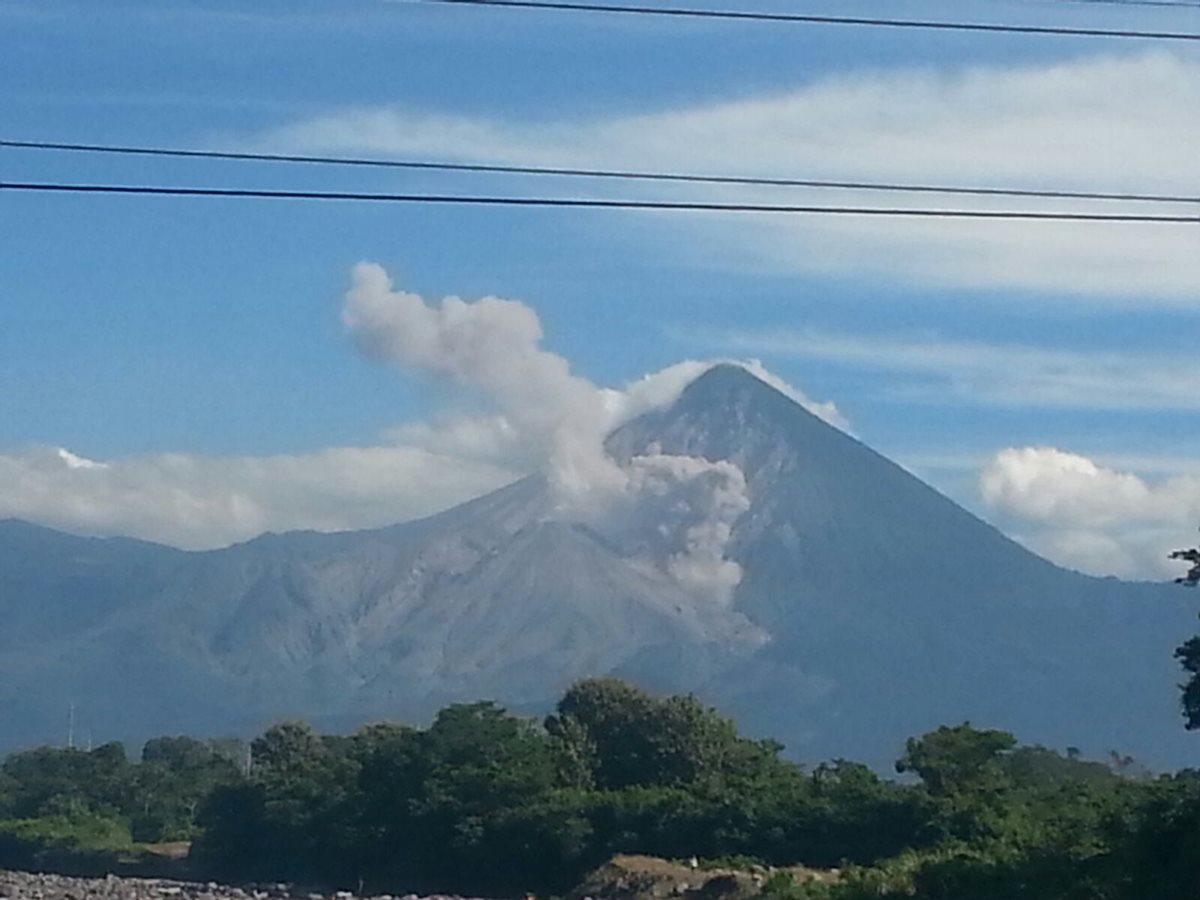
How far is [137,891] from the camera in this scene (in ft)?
187

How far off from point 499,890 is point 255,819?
1420 centimetres

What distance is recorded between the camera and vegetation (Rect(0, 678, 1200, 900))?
3806 cm

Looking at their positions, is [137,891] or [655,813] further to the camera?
[137,891]

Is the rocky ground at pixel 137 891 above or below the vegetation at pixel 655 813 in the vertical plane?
below

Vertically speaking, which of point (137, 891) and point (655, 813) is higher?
point (655, 813)

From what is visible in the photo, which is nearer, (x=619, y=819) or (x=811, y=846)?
(x=811, y=846)

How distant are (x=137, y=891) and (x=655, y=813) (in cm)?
1346

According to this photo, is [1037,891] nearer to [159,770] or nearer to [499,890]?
→ [499,890]

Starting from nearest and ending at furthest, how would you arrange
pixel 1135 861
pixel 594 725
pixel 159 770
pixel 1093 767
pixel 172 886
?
pixel 1135 861 → pixel 172 886 → pixel 594 725 → pixel 1093 767 → pixel 159 770

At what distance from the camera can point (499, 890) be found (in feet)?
191

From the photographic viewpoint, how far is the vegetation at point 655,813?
125 feet

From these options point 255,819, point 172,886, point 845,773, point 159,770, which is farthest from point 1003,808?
point 159,770

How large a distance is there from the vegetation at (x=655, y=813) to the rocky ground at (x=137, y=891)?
109 inches

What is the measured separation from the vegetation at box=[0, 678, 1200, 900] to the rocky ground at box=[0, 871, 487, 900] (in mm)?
2781
